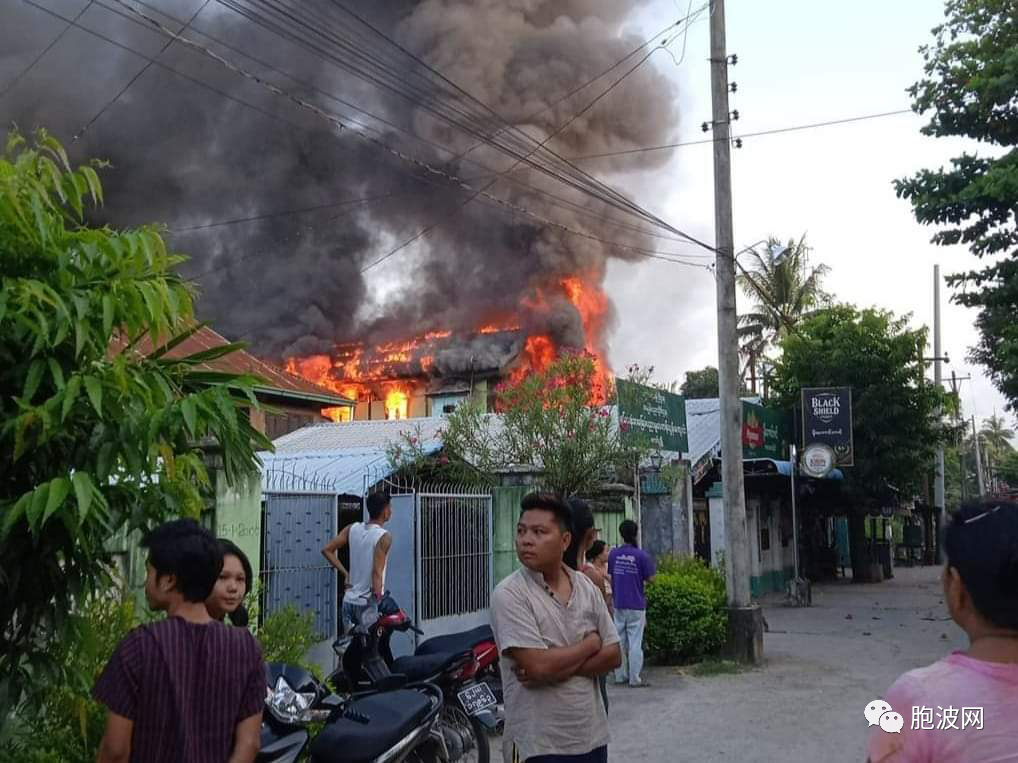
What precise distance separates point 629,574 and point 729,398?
113 inches

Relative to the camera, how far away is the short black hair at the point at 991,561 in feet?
5.72

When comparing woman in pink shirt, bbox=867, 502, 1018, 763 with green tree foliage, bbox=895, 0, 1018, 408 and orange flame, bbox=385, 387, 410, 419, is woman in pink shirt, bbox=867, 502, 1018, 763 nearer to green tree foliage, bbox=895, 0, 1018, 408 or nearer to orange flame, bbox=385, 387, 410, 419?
green tree foliage, bbox=895, 0, 1018, 408

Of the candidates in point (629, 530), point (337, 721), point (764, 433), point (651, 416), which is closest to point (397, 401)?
point (764, 433)

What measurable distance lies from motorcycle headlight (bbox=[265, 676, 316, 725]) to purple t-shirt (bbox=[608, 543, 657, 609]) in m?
5.76

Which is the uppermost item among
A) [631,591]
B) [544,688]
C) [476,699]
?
[544,688]

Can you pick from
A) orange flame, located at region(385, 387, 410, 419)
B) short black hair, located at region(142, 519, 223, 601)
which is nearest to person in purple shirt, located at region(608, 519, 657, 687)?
short black hair, located at region(142, 519, 223, 601)

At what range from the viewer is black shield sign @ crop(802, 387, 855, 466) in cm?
1991

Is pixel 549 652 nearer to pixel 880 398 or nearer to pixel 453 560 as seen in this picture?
pixel 453 560

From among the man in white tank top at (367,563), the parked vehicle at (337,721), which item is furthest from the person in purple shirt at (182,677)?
the man in white tank top at (367,563)

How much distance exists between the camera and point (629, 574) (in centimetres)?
920

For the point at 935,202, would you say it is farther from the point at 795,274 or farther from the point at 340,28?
the point at 795,274

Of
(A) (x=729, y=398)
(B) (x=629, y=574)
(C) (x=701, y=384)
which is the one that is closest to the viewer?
(B) (x=629, y=574)

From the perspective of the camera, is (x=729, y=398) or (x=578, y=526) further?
(x=729, y=398)

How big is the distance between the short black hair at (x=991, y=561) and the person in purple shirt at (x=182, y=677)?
6.19ft
